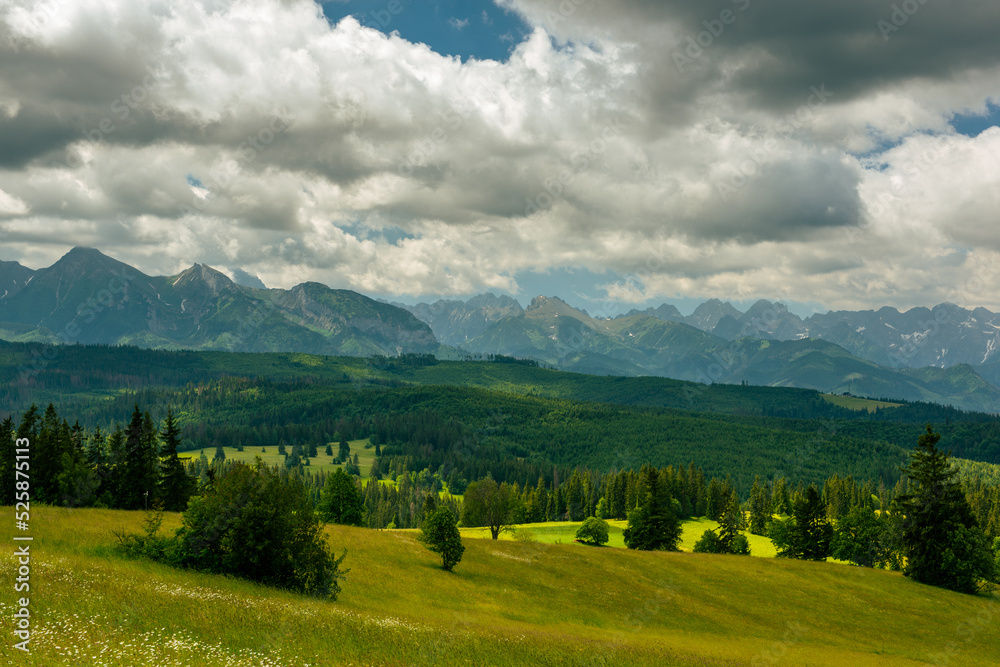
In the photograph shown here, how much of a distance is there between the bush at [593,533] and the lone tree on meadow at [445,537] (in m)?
52.6

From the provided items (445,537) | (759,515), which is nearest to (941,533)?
(445,537)

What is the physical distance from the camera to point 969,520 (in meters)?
66.3

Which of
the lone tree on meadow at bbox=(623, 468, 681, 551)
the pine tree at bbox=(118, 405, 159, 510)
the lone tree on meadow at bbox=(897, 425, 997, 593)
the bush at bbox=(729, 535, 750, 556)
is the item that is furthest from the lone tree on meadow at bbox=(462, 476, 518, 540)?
the lone tree on meadow at bbox=(897, 425, 997, 593)

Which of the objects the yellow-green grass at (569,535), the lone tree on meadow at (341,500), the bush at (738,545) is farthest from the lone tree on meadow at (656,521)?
the lone tree on meadow at (341,500)

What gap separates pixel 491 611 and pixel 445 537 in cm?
1355

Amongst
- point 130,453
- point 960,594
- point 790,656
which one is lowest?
point 960,594

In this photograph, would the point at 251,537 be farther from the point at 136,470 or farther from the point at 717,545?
the point at 717,545

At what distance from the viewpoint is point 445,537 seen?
2186 inches

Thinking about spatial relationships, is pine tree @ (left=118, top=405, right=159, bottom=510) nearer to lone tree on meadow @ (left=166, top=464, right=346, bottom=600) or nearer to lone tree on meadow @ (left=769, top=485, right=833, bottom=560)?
lone tree on meadow @ (left=166, top=464, right=346, bottom=600)

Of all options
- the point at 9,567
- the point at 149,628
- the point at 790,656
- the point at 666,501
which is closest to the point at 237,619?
the point at 149,628

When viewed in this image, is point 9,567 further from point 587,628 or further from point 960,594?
point 960,594

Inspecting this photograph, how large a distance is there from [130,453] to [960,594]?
101 metres

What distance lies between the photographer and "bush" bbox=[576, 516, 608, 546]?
4050 inches

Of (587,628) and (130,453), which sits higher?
(130,453)
